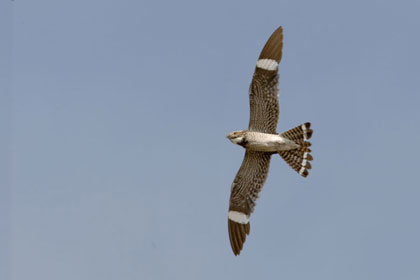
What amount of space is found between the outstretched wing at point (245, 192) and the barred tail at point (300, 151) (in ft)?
2.45

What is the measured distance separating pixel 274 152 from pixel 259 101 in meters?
1.19

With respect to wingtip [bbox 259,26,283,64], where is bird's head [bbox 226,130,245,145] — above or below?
below

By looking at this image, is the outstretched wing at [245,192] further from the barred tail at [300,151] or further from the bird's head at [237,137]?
the barred tail at [300,151]

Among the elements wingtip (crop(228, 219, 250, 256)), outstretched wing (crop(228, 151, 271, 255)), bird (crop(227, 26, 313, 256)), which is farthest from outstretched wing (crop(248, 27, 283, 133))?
wingtip (crop(228, 219, 250, 256))

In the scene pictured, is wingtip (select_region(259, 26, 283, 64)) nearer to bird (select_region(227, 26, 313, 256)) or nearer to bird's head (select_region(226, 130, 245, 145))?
bird (select_region(227, 26, 313, 256))

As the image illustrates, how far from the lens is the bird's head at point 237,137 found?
1359cm

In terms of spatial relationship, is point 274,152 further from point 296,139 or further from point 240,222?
point 240,222

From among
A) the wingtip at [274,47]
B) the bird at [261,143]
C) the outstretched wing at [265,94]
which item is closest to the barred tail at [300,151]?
the bird at [261,143]

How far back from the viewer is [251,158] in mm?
13891

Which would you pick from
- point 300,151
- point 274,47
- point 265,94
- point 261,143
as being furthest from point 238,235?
point 274,47

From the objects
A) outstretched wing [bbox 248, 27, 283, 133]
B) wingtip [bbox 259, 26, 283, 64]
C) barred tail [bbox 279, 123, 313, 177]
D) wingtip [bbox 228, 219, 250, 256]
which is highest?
wingtip [bbox 259, 26, 283, 64]

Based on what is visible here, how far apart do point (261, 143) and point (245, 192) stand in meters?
1.40

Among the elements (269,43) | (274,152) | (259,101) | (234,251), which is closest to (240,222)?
(234,251)

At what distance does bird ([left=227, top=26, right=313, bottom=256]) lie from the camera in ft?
43.5
